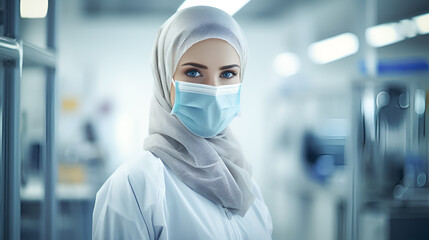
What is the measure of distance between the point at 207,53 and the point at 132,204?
0.44m

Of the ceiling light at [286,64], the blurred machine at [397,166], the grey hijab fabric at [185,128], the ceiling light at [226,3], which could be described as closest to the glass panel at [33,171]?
the ceiling light at [226,3]

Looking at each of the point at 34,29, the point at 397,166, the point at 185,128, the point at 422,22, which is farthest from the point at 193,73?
the point at 422,22

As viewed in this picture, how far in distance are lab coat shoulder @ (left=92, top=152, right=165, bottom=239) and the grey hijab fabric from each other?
8 cm

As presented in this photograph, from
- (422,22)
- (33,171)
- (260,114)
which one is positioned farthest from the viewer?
(422,22)

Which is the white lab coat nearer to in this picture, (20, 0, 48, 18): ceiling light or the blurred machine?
(20, 0, 48, 18): ceiling light

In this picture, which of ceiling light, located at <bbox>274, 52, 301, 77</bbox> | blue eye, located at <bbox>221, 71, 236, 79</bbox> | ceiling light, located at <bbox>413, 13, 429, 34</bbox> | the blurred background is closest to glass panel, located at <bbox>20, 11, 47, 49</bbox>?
the blurred background

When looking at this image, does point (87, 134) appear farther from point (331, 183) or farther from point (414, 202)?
point (414, 202)

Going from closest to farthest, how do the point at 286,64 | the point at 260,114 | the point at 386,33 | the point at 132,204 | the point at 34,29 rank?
the point at 132,204
the point at 34,29
the point at 260,114
the point at 386,33
the point at 286,64

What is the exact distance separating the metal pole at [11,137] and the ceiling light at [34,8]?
152 mm

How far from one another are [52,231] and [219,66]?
0.79 meters

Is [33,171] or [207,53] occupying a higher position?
[207,53]

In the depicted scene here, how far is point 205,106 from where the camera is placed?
1.17 metres

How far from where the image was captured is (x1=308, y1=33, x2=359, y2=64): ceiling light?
23.3 ft

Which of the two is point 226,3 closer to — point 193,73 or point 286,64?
point 193,73
